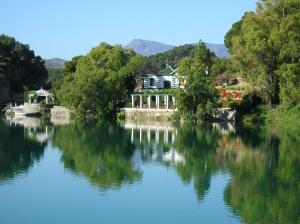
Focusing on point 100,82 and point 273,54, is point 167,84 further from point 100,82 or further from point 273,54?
point 273,54

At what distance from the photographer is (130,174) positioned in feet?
82.7

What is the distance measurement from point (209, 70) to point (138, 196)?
44.2 meters

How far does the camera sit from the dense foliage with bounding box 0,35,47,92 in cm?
7819

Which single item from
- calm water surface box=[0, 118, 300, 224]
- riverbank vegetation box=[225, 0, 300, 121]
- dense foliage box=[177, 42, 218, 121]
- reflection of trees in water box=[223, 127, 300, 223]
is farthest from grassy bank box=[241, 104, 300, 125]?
reflection of trees in water box=[223, 127, 300, 223]

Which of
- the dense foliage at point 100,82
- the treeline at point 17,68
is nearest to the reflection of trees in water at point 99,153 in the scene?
the dense foliage at point 100,82

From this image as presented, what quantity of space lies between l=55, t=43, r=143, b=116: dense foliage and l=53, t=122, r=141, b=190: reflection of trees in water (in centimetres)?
1052

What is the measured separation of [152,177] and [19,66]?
60.9 m

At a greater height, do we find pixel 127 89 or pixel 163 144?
pixel 127 89

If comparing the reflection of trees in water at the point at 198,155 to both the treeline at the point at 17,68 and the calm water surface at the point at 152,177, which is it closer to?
the calm water surface at the point at 152,177

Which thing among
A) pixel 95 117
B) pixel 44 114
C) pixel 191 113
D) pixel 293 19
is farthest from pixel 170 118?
pixel 44 114

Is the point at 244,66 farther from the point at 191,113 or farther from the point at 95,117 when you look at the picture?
the point at 95,117

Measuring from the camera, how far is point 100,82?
196ft

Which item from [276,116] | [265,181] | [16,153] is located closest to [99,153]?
[16,153]

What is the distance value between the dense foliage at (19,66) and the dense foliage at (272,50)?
36.2 meters
